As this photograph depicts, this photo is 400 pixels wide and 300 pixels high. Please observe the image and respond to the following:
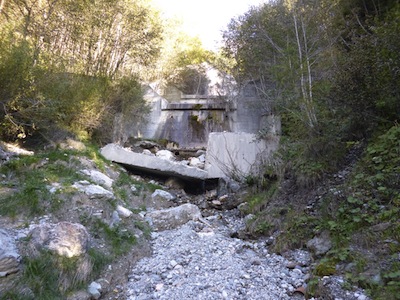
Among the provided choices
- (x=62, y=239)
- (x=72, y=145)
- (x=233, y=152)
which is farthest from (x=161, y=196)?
(x=62, y=239)

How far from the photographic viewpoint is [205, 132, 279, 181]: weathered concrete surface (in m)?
6.04

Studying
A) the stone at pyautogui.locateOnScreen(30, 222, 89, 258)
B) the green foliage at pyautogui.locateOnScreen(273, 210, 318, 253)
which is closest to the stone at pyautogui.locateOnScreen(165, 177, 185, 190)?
the green foliage at pyautogui.locateOnScreen(273, 210, 318, 253)

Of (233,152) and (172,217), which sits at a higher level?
(233,152)

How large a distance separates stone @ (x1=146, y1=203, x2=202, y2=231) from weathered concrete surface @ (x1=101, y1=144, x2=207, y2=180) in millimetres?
2054

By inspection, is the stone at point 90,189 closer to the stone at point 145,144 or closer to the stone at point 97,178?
the stone at point 97,178

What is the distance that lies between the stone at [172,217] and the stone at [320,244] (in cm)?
171

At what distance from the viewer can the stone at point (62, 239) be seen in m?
2.30

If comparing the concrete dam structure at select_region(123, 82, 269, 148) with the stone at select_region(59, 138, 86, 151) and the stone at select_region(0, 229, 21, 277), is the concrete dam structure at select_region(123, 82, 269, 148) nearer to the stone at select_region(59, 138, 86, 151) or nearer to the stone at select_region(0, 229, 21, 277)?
the stone at select_region(59, 138, 86, 151)

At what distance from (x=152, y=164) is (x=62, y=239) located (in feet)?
13.3

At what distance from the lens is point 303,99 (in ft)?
14.7

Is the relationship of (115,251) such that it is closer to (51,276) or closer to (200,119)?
(51,276)

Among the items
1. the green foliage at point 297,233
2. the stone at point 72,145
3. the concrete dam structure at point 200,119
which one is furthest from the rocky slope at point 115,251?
the concrete dam structure at point 200,119

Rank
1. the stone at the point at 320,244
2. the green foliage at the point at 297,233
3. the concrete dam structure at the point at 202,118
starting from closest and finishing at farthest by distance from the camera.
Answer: the stone at the point at 320,244
the green foliage at the point at 297,233
the concrete dam structure at the point at 202,118

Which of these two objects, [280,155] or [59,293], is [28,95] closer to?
[59,293]
